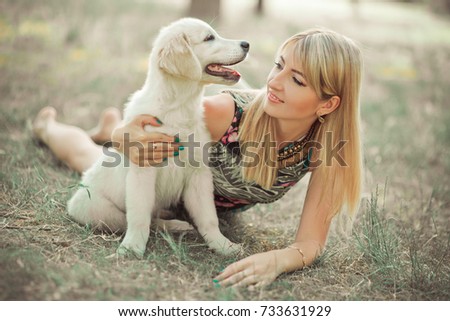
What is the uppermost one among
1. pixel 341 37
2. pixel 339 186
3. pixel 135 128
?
pixel 341 37

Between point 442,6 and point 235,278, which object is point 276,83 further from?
point 442,6

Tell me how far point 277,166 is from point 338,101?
456mm

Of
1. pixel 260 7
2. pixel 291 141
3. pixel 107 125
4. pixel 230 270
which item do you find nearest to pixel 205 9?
pixel 107 125

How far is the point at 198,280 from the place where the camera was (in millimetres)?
2238

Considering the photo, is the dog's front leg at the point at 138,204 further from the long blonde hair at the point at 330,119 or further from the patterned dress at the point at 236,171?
the long blonde hair at the point at 330,119

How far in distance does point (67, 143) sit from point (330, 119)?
2.07 meters

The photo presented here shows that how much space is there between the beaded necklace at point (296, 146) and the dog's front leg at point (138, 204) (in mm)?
675

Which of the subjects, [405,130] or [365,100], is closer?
[405,130]

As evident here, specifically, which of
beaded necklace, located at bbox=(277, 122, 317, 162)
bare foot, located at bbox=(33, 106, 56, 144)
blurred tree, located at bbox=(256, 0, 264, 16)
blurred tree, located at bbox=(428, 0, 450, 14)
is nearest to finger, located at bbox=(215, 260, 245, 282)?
beaded necklace, located at bbox=(277, 122, 317, 162)

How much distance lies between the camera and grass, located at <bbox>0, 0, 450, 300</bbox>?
2193mm

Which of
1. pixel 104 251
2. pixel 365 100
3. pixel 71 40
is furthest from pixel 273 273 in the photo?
pixel 71 40

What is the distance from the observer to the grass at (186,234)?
2.19 m

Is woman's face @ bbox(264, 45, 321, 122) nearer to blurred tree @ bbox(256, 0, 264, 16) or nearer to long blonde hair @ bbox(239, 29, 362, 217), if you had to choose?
long blonde hair @ bbox(239, 29, 362, 217)

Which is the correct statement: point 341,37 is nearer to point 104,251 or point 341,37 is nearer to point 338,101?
point 338,101
